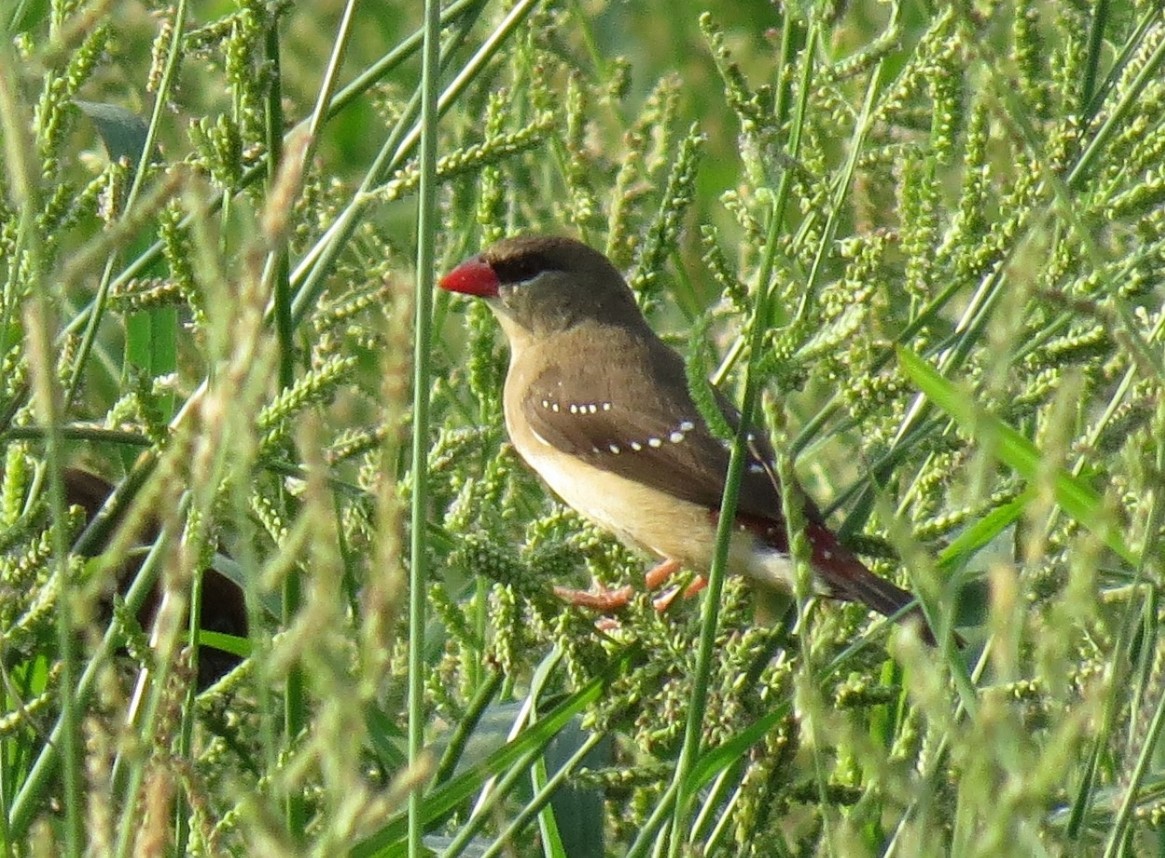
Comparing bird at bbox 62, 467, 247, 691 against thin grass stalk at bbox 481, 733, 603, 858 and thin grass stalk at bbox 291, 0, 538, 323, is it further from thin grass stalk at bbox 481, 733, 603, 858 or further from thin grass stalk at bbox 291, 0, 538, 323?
thin grass stalk at bbox 481, 733, 603, 858

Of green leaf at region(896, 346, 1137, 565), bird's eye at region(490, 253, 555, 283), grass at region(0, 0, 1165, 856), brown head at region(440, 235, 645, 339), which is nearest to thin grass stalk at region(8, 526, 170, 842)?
grass at region(0, 0, 1165, 856)

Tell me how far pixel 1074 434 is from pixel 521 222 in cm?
199

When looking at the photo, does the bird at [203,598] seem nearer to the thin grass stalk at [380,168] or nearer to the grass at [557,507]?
the grass at [557,507]

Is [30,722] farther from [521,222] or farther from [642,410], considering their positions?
[521,222]

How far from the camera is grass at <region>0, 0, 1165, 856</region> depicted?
134 centimetres

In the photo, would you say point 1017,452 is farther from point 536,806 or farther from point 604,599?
point 604,599

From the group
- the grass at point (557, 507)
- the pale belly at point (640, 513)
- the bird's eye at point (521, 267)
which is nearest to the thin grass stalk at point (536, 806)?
the grass at point (557, 507)

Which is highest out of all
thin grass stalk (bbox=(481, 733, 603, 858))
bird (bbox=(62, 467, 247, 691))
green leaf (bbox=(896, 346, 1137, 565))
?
green leaf (bbox=(896, 346, 1137, 565))

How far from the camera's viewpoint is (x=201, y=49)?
2.46m

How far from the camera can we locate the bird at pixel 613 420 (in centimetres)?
340

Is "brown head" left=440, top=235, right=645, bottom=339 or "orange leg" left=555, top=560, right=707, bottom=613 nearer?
"orange leg" left=555, top=560, right=707, bottom=613

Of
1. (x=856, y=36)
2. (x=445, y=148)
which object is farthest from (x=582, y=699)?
(x=856, y=36)

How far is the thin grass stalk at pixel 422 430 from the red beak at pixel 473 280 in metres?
1.76

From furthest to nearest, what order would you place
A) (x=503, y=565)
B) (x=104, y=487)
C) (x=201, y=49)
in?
(x=104, y=487), (x=201, y=49), (x=503, y=565)
